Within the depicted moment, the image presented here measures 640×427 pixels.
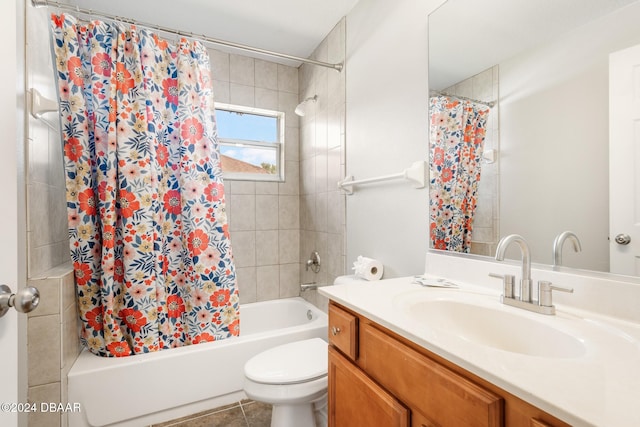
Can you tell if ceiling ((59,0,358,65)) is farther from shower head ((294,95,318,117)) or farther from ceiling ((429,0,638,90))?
ceiling ((429,0,638,90))

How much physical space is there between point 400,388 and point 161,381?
4.63 ft

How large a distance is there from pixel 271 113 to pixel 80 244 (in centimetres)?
176

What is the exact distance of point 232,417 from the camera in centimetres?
163

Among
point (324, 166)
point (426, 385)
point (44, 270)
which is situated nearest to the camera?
point (426, 385)

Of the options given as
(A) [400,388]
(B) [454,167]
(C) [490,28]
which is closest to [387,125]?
(B) [454,167]

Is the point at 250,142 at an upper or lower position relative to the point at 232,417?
upper

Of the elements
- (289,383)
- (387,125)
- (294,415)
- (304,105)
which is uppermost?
(304,105)

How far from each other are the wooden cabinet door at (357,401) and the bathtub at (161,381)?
87cm

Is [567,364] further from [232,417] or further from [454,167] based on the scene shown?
[232,417]

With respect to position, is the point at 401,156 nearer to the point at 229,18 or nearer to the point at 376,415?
the point at 376,415

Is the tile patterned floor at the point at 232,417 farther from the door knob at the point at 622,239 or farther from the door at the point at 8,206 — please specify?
the door knob at the point at 622,239

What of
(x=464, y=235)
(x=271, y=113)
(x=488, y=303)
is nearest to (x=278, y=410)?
(x=488, y=303)

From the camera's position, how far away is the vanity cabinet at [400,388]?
0.52 metres

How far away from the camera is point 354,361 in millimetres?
927
